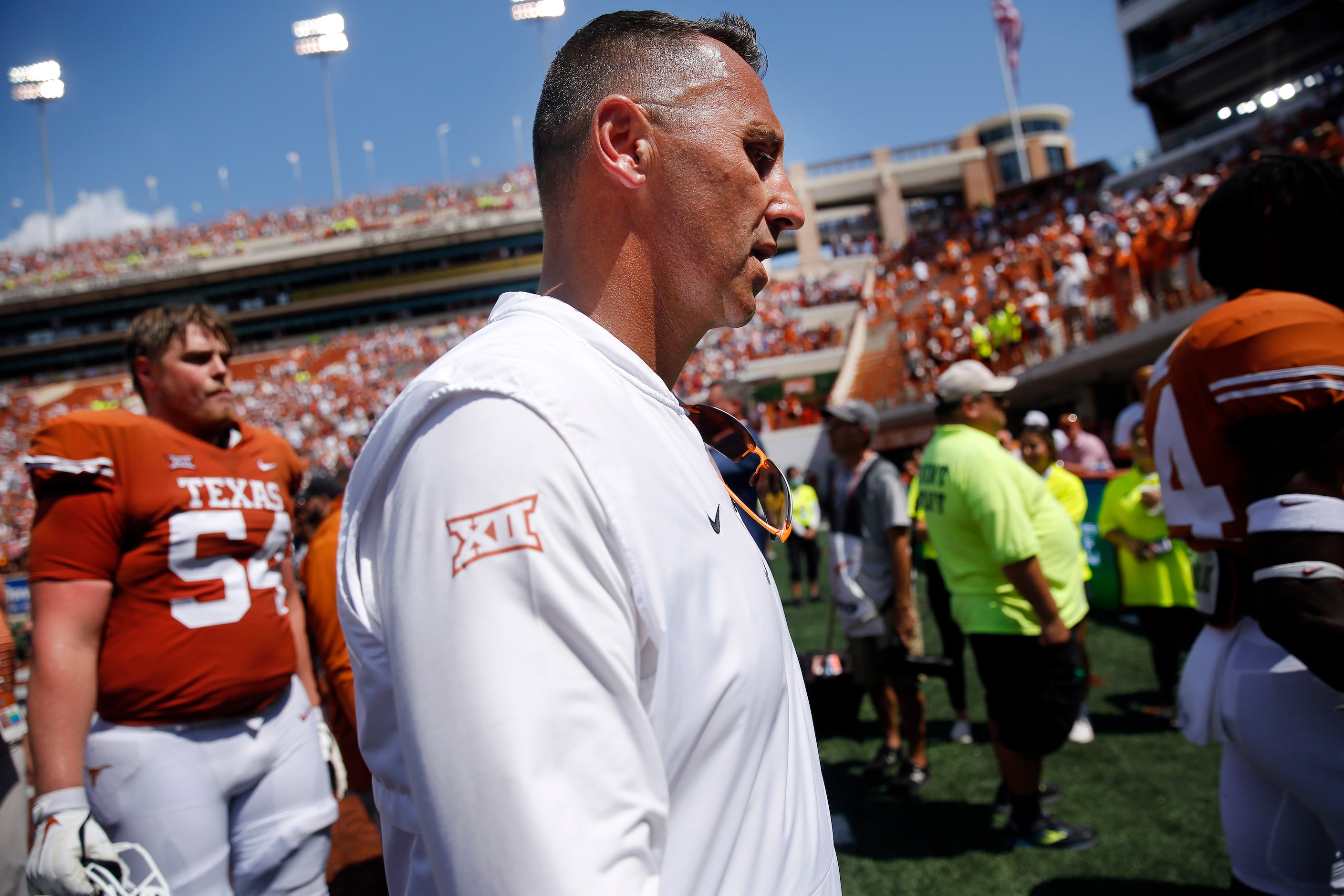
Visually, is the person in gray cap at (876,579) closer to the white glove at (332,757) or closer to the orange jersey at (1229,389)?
the orange jersey at (1229,389)

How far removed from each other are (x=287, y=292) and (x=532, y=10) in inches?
893

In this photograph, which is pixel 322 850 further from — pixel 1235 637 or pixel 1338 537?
pixel 1338 537

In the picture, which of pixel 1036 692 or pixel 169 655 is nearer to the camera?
pixel 169 655

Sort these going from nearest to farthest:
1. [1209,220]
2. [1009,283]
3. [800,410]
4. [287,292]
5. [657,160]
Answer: [657,160] < [1209,220] < [1009,283] < [800,410] < [287,292]

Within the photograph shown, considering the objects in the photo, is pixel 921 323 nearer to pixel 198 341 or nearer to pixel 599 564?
pixel 198 341

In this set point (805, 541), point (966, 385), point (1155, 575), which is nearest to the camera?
point (966, 385)

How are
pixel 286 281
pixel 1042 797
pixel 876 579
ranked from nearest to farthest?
pixel 1042 797, pixel 876 579, pixel 286 281

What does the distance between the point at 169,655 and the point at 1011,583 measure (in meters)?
3.13

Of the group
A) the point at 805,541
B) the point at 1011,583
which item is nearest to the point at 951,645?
the point at 1011,583

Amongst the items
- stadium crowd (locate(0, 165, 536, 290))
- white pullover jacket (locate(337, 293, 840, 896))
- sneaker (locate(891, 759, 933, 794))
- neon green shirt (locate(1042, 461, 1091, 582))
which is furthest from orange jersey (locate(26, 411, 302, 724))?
stadium crowd (locate(0, 165, 536, 290))

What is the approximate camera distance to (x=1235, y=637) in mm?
1742

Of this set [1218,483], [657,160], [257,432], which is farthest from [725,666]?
[257,432]

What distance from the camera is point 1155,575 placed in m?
4.90

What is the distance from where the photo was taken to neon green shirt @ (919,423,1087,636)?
336 centimetres
